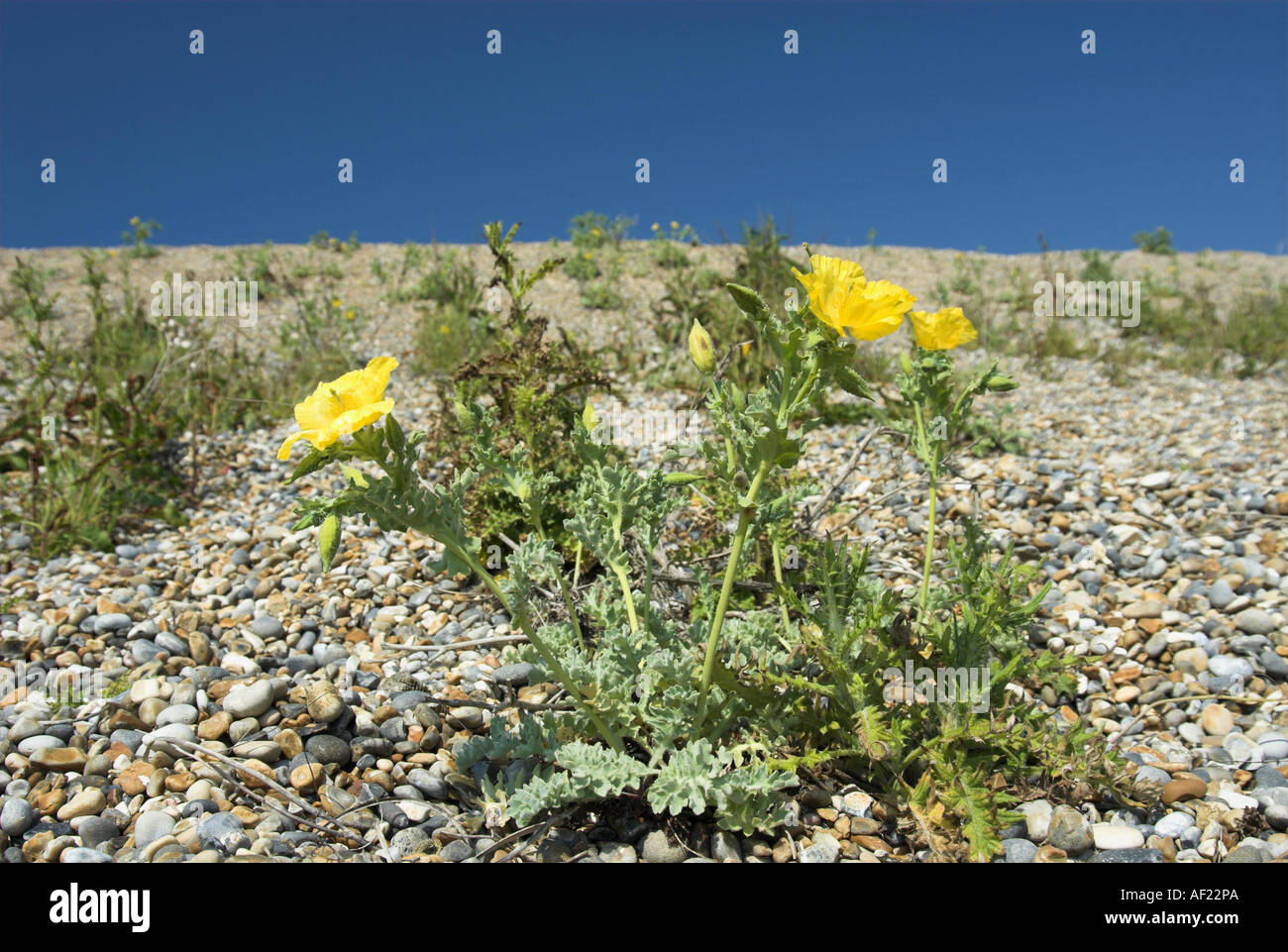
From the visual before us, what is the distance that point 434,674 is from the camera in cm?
267

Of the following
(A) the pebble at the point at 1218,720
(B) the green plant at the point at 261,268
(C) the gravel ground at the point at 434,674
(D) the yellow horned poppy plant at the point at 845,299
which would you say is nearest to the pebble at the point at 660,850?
(C) the gravel ground at the point at 434,674

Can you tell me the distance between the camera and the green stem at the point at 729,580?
1.55 metres

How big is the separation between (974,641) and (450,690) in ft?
5.22

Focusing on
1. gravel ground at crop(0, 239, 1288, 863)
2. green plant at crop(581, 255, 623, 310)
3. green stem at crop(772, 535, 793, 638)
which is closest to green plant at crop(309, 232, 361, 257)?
green plant at crop(581, 255, 623, 310)

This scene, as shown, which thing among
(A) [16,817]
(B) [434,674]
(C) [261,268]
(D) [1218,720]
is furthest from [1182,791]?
(C) [261,268]

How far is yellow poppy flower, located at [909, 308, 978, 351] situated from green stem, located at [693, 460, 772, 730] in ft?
2.33

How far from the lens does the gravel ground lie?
76.2 inches

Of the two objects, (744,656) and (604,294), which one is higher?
(604,294)

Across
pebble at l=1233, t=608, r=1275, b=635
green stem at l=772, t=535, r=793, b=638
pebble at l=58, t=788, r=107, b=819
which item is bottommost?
pebble at l=58, t=788, r=107, b=819

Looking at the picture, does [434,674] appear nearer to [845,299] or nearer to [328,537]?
[328,537]

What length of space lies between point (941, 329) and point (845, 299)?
2.58ft

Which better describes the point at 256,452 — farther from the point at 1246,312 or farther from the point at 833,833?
the point at 1246,312

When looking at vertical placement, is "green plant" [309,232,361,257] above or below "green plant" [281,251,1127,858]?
above

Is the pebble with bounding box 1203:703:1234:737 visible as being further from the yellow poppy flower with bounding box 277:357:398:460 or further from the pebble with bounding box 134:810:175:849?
the pebble with bounding box 134:810:175:849
